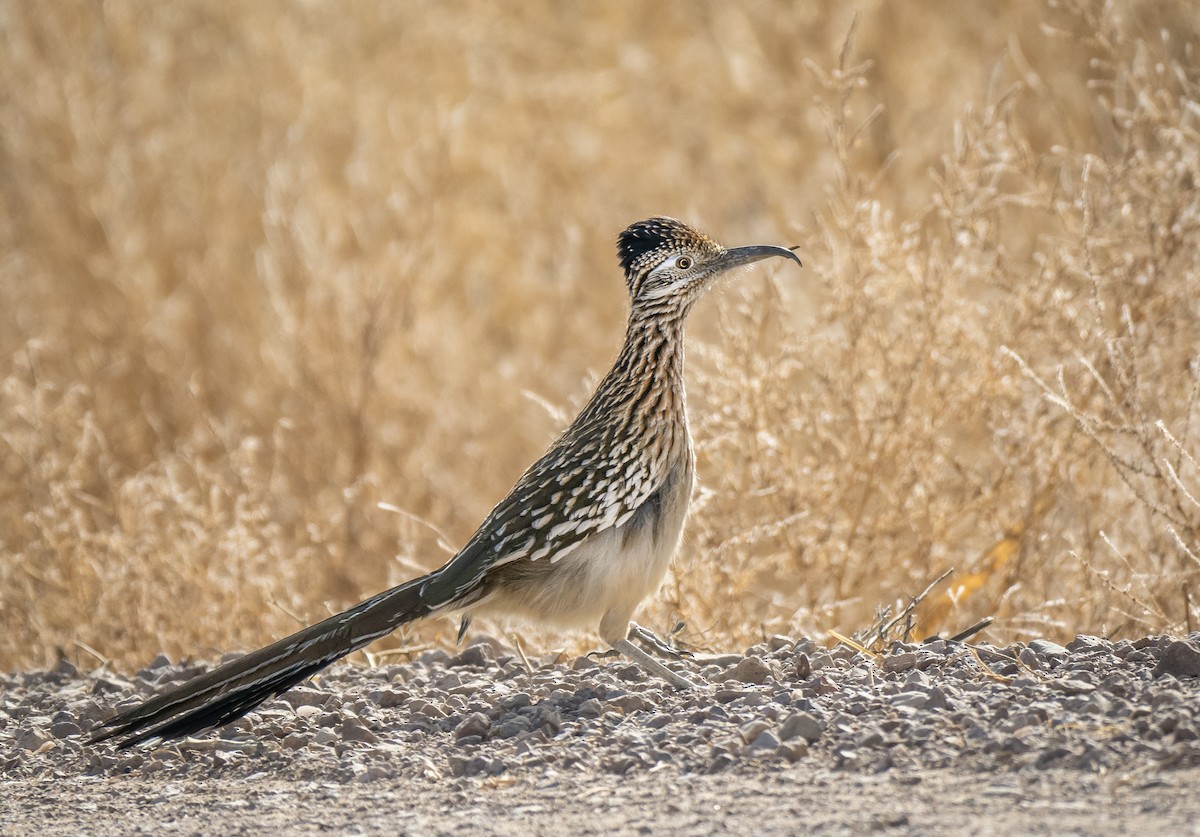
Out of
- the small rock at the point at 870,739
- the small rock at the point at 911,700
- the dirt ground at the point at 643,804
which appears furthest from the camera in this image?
the small rock at the point at 911,700

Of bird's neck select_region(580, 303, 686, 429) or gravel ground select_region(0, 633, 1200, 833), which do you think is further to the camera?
bird's neck select_region(580, 303, 686, 429)

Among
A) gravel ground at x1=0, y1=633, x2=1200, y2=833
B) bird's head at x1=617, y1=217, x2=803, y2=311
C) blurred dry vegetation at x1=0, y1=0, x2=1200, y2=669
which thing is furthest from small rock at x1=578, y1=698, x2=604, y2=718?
bird's head at x1=617, y1=217, x2=803, y2=311

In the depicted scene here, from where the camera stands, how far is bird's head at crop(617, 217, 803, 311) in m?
5.06

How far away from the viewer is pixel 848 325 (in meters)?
6.09

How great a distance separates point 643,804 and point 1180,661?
153 centimetres

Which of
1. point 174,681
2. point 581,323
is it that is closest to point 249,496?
point 174,681

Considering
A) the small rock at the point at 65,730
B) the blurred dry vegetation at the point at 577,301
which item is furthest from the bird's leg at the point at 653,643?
the small rock at the point at 65,730

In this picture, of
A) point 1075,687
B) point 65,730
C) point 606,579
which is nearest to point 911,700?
point 1075,687

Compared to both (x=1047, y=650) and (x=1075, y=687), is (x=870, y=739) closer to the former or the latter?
(x=1075, y=687)

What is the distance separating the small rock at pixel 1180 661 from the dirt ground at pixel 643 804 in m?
0.81

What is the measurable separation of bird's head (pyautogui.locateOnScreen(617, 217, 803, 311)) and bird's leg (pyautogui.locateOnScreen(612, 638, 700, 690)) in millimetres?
1137

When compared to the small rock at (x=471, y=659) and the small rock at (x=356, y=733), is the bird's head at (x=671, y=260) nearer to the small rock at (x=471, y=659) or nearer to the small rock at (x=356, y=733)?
the small rock at (x=471, y=659)

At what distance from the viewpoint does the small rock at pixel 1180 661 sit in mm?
3945

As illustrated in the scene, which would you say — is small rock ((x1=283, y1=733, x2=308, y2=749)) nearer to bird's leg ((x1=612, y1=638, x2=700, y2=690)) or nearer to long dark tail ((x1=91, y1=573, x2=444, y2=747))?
long dark tail ((x1=91, y1=573, x2=444, y2=747))
